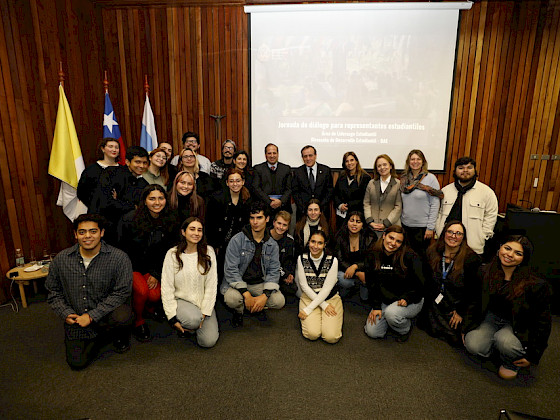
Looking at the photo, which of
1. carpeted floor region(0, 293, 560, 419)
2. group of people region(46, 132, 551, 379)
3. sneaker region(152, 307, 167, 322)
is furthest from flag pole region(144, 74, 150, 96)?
carpeted floor region(0, 293, 560, 419)

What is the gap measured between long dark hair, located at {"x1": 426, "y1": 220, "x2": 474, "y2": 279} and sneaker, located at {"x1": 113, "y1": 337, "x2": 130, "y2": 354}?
9.12 feet

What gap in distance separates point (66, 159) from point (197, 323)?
2.66m

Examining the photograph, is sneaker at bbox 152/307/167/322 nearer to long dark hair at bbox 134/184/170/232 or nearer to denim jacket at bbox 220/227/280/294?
denim jacket at bbox 220/227/280/294

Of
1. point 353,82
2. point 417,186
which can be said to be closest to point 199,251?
point 417,186

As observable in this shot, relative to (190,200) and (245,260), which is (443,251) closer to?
(245,260)

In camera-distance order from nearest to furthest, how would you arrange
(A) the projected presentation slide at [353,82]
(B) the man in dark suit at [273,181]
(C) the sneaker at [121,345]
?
(C) the sneaker at [121,345] < (B) the man in dark suit at [273,181] < (A) the projected presentation slide at [353,82]

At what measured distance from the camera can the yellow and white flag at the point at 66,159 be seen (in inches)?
149

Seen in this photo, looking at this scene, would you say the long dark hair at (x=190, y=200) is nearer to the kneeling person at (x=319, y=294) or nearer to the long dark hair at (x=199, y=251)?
the long dark hair at (x=199, y=251)

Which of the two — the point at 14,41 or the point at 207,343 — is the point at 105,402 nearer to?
the point at 207,343

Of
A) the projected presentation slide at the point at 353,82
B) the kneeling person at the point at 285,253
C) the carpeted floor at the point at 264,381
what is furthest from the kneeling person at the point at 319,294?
the projected presentation slide at the point at 353,82

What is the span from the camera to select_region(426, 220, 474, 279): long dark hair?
283 centimetres

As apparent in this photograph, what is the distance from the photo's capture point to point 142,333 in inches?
112

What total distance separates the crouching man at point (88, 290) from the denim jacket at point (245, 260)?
89cm

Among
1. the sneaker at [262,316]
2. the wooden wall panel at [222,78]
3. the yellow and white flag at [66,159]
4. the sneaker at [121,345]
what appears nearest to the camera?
the sneaker at [121,345]
